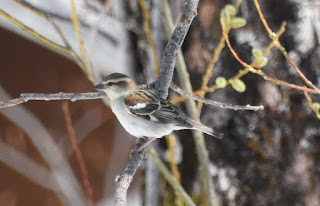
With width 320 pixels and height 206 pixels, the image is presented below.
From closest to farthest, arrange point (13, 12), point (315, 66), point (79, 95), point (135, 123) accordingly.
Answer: point (79, 95) < point (135, 123) < point (315, 66) < point (13, 12)

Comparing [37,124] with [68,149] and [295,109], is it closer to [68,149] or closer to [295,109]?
[68,149]

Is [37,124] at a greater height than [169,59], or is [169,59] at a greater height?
[37,124]

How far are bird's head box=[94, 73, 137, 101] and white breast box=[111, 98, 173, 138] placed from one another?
0.08 ft

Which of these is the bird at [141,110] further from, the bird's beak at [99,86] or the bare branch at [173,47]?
the bare branch at [173,47]

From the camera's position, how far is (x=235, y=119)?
7.02 feet

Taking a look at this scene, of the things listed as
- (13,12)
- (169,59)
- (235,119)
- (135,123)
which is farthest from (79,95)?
(13,12)

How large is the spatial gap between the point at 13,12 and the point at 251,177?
1379 mm

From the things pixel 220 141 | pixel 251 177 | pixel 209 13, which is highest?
pixel 209 13

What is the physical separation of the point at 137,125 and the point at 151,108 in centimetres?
10

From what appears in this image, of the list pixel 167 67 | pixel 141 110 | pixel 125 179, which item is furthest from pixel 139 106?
pixel 125 179

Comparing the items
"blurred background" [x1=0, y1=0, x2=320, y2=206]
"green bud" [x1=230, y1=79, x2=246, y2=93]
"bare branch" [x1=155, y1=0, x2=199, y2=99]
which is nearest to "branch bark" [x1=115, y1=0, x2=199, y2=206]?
"bare branch" [x1=155, y1=0, x2=199, y2=99]

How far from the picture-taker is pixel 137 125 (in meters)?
1.46

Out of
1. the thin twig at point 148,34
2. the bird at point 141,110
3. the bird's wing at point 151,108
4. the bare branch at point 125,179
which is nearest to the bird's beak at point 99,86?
the bird at point 141,110

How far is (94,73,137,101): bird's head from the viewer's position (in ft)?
4.82
